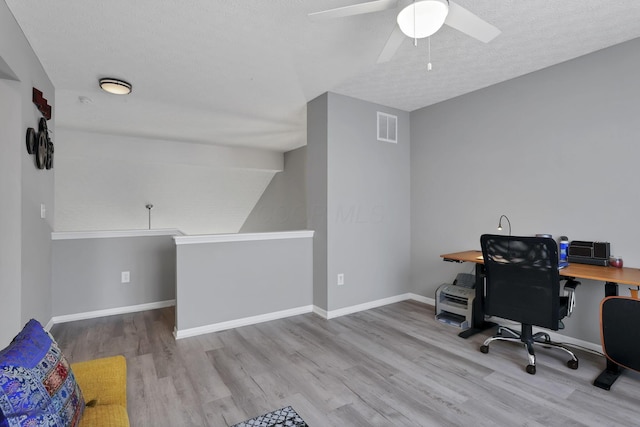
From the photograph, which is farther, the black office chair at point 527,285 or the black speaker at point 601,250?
the black speaker at point 601,250

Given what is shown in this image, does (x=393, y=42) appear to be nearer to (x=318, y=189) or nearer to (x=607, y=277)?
(x=318, y=189)

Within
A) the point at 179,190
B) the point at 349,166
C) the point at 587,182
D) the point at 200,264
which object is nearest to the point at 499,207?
the point at 587,182

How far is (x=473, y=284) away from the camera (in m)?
3.29

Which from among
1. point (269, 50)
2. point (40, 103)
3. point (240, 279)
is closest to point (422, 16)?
point (269, 50)

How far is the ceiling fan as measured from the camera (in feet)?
4.99

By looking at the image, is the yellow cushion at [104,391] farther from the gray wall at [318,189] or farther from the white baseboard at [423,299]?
the white baseboard at [423,299]

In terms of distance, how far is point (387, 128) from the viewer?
3.88 meters

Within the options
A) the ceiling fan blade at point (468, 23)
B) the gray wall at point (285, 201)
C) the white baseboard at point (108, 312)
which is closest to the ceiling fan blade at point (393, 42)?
the ceiling fan blade at point (468, 23)

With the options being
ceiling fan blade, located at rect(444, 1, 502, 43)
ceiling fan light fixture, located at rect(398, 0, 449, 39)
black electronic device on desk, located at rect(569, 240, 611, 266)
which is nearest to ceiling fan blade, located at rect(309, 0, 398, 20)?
ceiling fan light fixture, located at rect(398, 0, 449, 39)

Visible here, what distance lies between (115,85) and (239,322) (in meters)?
2.54

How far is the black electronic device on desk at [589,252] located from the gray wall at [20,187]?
4107 mm

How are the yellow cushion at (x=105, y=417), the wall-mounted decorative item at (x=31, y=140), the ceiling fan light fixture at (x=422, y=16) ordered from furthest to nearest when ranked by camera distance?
the wall-mounted decorative item at (x=31, y=140), the ceiling fan light fixture at (x=422, y=16), the yellow cushion at (x=105, y=417)

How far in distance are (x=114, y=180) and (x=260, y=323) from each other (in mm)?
3814

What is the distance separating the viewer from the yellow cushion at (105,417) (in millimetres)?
1139
